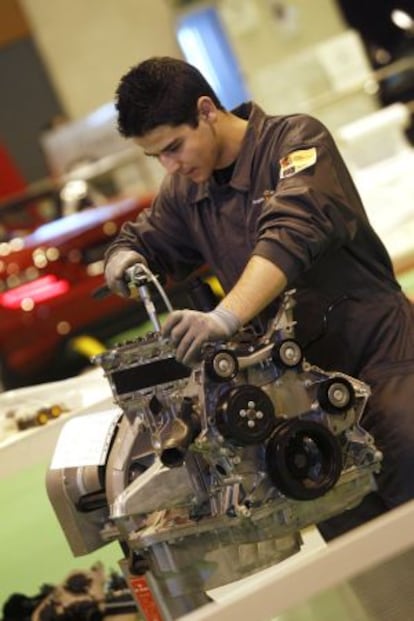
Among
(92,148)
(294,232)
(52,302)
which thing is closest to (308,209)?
(294,232)

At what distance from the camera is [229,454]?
203 centimetres

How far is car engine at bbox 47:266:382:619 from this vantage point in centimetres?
202

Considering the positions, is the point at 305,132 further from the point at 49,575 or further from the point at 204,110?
A: the point at 49,575

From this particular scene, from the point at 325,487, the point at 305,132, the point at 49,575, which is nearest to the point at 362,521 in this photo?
the point at 325,487

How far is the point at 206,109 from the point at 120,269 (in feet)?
1.33

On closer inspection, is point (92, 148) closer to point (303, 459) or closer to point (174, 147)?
point (174, 147)

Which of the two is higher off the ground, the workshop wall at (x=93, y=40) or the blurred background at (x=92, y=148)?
the workshop wall at (x=93, y=40)

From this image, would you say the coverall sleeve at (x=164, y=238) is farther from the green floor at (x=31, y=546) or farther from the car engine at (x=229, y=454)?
the green floor at (x=31, y=546)

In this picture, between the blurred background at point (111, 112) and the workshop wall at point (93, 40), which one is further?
the workshop wall at point (93, 40)

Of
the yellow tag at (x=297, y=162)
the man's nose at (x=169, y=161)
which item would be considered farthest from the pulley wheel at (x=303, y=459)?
the man's nose at (x=169, y=161)

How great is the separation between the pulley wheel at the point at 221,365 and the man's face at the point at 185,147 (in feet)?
1.63

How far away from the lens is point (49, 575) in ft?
10.6

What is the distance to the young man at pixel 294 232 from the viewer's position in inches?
85.0

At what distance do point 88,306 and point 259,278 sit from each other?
12.2 feet
